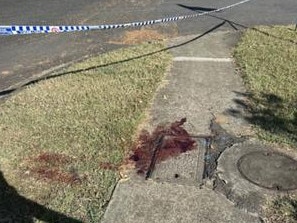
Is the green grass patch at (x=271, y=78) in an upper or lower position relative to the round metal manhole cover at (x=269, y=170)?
lower

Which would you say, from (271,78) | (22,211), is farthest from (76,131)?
(271,78)

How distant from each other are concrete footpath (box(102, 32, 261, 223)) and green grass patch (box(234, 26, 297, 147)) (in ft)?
0.86

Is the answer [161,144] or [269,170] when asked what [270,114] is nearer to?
[269,170]

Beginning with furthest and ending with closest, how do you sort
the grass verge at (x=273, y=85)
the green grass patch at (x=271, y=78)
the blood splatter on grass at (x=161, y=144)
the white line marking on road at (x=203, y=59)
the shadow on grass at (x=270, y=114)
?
the white line marking on road at (x=203, y=59) < the green grass patch at (x=271, y=78) < the shadow on grass at (x=270, y=114) < the blood splatter on grass at (x=161, y=144) < the grass verge at (x=273, y=85)

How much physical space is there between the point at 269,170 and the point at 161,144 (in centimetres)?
141

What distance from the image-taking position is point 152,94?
7.76 m

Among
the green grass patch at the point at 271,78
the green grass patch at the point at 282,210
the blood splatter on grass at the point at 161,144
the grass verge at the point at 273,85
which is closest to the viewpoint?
the green grass patch at the point at 282,210

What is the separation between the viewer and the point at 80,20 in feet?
41.0

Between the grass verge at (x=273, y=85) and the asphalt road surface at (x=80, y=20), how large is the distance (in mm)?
1554

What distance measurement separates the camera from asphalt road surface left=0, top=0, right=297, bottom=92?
948 cm

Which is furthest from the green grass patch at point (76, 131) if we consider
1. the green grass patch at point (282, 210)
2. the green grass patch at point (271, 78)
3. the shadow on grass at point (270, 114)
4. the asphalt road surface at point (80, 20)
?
the green grass patch at point (282, 210)

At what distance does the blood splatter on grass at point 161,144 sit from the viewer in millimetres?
5918

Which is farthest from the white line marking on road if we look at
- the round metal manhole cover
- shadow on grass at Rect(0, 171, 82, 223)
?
shadow on grass at Rect(0, 171, 82, 223)

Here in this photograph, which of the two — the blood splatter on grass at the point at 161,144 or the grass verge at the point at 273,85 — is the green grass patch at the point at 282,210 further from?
the blood splatter on grass at the point at 161,144
